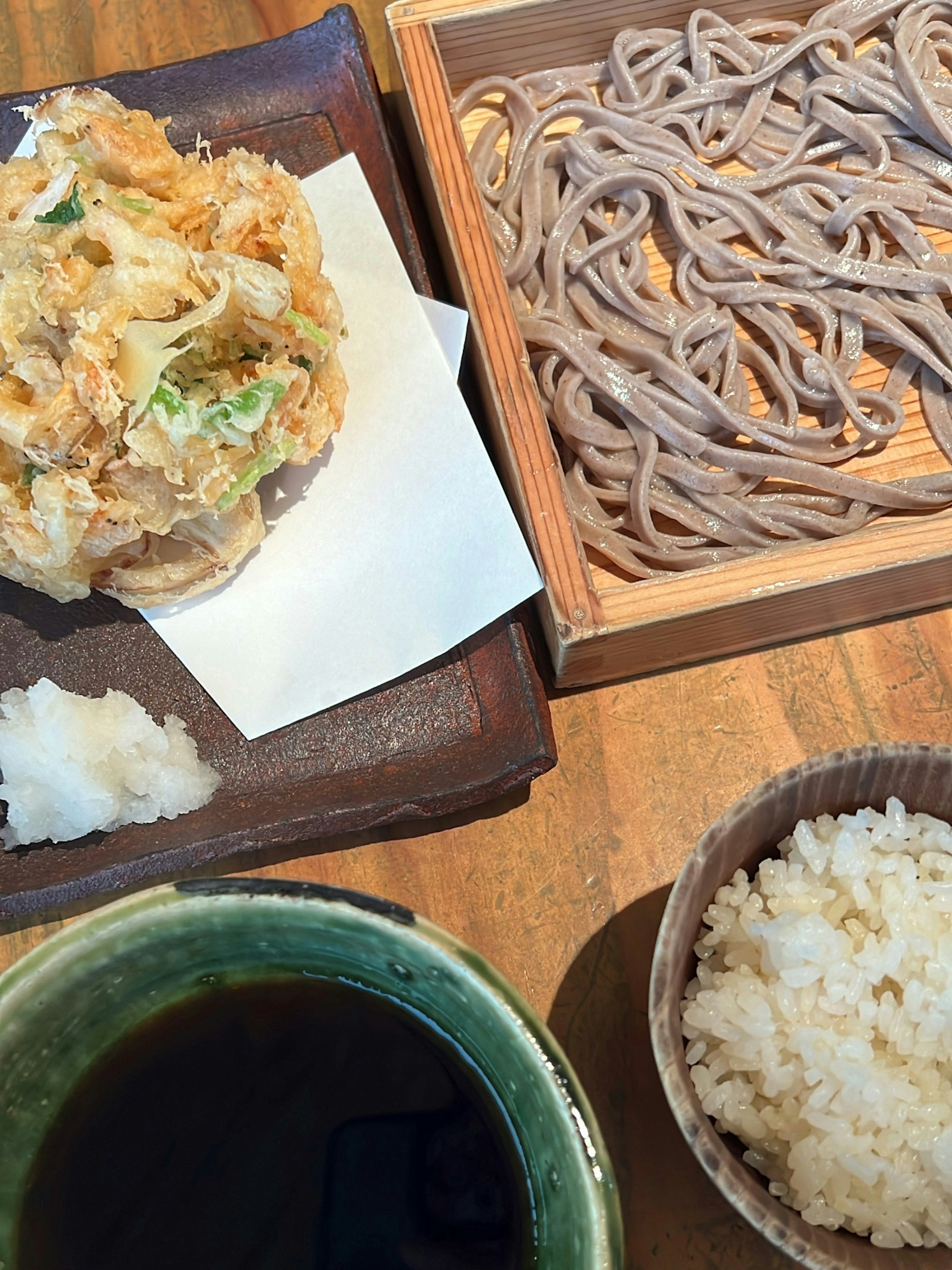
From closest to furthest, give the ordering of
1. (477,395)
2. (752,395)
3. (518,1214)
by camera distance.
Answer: (518,1214) → (477,395) → (752,395)

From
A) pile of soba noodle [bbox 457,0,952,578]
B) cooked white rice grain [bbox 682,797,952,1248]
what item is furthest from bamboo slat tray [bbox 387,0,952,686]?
cooked white rice grain [bbox 682,797,952,1248]

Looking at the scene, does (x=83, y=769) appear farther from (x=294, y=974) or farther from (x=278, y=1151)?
(x=278, y=1151)

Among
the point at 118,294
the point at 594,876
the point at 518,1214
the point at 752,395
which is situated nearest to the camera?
the point at 518,1214

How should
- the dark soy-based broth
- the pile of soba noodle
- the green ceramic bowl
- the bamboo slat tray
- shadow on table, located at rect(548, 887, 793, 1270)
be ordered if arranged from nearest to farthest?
1. the green ceramic bowl
2. the dark soy-based broth
3. shadow on table, located at rect(548, 887, 793, 1270)
4. the bamboo slat tray
5. the pile of soba noodle

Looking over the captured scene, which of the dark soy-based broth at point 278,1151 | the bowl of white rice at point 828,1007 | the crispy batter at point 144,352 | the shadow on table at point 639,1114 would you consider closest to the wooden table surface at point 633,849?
the shadow on table at point 639,1114

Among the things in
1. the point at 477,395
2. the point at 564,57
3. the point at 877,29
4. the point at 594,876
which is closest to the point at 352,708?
the point at 594,876

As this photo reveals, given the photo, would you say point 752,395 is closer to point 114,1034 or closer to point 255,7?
point 255,7

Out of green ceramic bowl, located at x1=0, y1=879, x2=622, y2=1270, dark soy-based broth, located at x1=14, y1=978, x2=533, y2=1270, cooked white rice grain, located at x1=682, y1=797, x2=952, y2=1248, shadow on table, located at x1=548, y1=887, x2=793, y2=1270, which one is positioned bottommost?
shadow on table, located at x1=548, y1=887, x2=793, y2=1270

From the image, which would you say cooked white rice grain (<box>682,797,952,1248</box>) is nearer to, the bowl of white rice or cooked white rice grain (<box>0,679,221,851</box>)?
the bowl of white rice

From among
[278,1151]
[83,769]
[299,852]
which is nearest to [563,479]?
[299,852]
